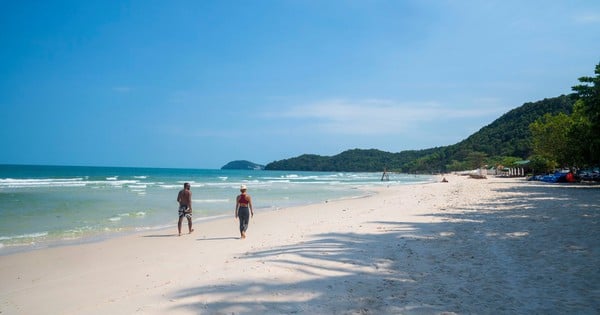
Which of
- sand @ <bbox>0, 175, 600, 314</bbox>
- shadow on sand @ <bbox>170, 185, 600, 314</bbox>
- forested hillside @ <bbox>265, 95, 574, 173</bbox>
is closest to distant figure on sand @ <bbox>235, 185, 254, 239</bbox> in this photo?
sand @ <bbox>0, 175, 600, 314</bbox>

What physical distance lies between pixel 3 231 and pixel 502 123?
129644 millimetres

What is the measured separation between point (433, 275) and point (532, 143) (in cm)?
4479

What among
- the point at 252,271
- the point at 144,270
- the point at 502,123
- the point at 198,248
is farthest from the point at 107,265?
the point at 502,123

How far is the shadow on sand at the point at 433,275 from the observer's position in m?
4.39

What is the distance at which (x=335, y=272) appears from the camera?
19.2 feet

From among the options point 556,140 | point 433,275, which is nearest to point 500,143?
point 556,140

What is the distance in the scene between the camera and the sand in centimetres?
453

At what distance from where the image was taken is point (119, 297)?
18.1 ft

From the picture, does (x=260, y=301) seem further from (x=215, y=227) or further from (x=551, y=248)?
(x=215, y=227)

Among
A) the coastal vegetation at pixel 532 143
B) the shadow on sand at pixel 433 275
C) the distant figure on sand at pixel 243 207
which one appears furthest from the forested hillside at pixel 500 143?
the distant figure on sand at pixel 243 207

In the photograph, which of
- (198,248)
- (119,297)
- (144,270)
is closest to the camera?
(119,297)

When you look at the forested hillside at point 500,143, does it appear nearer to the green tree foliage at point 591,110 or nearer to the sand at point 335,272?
the green tree foliage at point 591,110

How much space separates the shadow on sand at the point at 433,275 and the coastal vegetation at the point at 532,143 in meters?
16.5

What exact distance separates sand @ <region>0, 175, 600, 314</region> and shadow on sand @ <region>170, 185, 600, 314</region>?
0.7 inches
